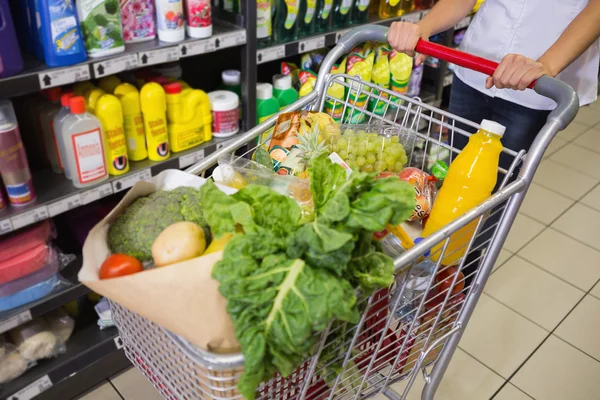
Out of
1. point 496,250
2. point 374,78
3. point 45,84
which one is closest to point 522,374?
point 496,250

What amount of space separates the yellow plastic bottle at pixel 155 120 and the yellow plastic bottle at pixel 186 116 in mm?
39

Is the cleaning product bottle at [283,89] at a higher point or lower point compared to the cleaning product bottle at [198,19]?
lower

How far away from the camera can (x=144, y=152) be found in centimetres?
185

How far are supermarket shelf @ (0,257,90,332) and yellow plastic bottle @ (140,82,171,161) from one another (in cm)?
49

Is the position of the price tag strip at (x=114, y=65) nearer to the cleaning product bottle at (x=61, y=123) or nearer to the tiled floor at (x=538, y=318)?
the cleaning product bottle at (x=61, y=123)

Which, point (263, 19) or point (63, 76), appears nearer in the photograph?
point (63, 76)

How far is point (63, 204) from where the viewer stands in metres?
1.63

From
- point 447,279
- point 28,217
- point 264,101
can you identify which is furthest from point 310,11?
point 447,279

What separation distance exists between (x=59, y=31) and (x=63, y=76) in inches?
4.7

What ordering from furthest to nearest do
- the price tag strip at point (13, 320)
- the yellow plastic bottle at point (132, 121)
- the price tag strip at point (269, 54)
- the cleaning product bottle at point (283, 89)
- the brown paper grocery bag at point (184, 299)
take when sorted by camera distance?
the cleaning product bottle at point (283, 89)
the price tag strip at point (269, 54)
the yellow plastic bottle at point (132, 121)
the price tag strip at point (13, 320)
the brown paper grocery bag at point (184, 299)

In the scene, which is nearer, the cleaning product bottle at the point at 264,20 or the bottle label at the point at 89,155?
the bottle label at the point at 89,155

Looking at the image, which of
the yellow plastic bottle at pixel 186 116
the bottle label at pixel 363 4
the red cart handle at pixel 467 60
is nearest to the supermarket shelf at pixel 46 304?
the yellow plastic bottle at pixel 186 116

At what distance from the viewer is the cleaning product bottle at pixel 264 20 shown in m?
1.91

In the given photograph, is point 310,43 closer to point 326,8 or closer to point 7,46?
point 326,8
